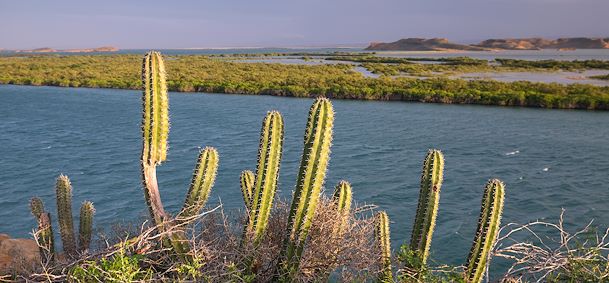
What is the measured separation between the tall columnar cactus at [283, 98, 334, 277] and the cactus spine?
0.42 m

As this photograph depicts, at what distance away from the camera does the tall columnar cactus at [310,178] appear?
6504mm

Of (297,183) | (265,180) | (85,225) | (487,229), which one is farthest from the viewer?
(85,225)

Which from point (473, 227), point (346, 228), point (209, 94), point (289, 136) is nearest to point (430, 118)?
point (289, 136)

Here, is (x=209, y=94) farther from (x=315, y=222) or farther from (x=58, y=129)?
(x=315, y=222)

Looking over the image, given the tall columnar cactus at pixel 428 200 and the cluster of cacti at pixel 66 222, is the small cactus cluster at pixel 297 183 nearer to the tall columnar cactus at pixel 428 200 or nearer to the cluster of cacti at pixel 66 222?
the tall columnar cactus at pixel 428 200

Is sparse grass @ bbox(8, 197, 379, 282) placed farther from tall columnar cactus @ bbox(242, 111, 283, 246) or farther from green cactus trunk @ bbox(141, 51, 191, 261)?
tall columnar cactus @ bbox(242, 111, 283, 246)

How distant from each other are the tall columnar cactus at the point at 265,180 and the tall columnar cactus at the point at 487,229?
3.01 meters

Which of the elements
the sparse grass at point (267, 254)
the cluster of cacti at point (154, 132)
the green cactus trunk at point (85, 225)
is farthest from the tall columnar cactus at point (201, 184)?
the green cactus trunk at point (85, 225)

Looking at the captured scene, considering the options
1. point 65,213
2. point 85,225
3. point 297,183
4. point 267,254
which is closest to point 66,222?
point 65,213

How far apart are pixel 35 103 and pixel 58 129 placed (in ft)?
38.6

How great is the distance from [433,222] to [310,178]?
7.16 ft

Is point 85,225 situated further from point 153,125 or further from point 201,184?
point 153,125

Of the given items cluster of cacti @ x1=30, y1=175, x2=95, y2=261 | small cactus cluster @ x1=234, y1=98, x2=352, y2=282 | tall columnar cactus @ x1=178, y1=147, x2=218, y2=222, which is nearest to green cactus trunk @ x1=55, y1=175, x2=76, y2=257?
cluster of cacti @ x1=30, y1=175, x2=95, y2=261

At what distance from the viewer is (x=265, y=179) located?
271 inches
